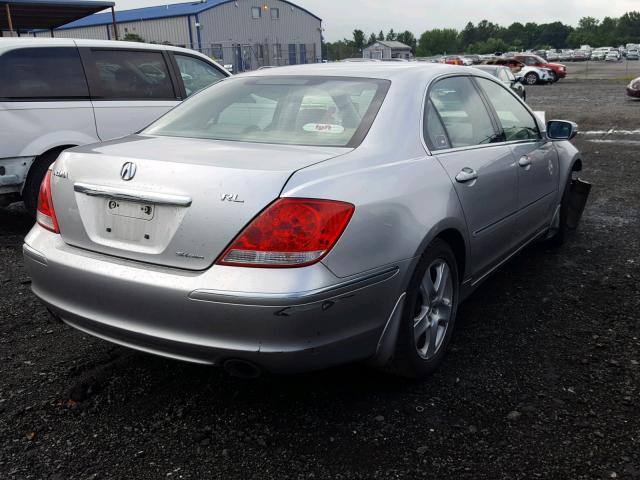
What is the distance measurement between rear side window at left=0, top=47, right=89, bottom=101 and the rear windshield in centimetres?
285

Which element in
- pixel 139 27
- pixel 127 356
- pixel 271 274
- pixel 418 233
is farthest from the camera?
pixel 139 27

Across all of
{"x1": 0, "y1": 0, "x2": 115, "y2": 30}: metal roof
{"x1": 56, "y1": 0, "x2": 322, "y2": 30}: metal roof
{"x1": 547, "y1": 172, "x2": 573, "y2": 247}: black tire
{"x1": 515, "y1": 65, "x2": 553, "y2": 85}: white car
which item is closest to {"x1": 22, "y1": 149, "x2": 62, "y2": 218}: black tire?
{"x1": 547, "y1": 172, "x2": 573, "y2": 247}: black tire

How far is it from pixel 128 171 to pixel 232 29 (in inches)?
2128

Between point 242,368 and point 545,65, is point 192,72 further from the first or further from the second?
point 545,65

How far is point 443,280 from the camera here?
3.17 meters

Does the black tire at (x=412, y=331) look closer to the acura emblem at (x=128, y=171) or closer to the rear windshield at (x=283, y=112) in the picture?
the rear windshield at (x=283, y=112)

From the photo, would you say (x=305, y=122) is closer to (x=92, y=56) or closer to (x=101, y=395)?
(x=101, y=395)

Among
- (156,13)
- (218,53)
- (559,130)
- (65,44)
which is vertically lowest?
(218,53)

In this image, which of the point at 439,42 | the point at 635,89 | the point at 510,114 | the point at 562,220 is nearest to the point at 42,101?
the point at 510,114

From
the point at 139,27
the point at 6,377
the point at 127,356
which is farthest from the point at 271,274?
the point at 139,27

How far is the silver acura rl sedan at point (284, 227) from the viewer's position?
7.78ft

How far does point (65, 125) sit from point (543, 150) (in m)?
4.35

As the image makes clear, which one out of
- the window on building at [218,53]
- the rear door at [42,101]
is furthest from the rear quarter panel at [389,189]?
the window on building at [218,53]

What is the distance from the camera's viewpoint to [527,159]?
13.6ft
